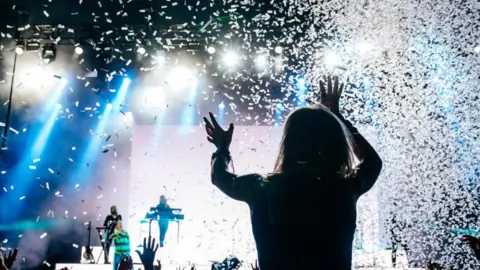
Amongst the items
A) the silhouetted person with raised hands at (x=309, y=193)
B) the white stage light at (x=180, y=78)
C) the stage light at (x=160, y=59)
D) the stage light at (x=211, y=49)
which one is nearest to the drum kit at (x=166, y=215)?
the white stage light at (x=180, y=78)

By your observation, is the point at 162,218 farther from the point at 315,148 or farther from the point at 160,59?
the point at 315,148

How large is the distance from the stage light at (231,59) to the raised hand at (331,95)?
9.78 m

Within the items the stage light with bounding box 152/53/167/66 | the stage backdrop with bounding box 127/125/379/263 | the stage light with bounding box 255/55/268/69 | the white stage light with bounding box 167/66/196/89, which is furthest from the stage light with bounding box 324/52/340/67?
the stage light with bounding box 152/53/167/66

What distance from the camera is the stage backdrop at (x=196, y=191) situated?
11.7 metres

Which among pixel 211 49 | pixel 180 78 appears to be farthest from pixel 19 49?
pixel 211 49

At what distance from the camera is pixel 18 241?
12.7 m

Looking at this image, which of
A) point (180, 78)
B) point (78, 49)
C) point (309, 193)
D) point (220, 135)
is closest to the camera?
point (309, 193)

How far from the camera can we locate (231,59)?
1180 centimetres

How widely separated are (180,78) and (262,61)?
2.37m

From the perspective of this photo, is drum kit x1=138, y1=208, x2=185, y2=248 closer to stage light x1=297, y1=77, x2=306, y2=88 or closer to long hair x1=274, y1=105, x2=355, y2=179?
stage light x1=297, y1=77, x2=306, y2=88

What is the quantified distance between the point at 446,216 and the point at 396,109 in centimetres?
263

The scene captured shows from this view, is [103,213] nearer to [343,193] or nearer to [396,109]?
[396,109]

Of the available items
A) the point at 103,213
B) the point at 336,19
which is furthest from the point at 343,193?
the point at 103,213

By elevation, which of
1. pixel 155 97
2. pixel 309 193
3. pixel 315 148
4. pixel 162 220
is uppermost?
pixel 155 97
